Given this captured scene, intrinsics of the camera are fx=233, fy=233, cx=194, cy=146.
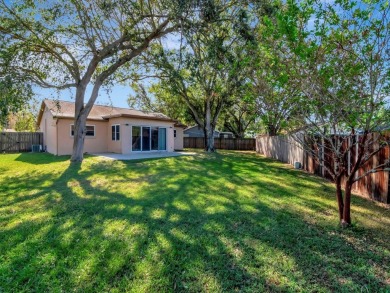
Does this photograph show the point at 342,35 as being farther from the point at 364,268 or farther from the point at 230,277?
the point at 230,277

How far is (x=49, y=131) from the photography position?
680 inches

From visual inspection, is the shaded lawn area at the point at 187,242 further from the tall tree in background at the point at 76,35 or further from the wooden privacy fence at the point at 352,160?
the tall tree in background at the point at 76,35

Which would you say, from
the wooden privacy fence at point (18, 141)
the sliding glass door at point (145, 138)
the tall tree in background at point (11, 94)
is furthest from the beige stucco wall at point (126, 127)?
the wooden privacy fence at point (18, 141)

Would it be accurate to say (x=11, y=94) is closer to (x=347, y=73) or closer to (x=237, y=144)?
(x=347, y=73)

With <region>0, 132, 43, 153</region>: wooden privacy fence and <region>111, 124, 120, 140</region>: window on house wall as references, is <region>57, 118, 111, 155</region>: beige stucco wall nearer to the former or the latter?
<region>111, 124, 120, 140</region>: window on house wall

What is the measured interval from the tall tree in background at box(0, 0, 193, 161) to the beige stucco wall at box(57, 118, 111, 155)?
3.61 m

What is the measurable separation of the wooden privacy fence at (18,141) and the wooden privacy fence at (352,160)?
18.8 m

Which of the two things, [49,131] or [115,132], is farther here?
[49,131]

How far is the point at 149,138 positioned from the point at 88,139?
4.18 meters

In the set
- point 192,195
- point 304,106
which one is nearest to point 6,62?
point 192,195

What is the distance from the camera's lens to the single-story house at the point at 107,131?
15359 mm

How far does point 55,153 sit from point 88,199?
1207 centimetres

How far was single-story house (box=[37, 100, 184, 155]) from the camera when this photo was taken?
15.4 m

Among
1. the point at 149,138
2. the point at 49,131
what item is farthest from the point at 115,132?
the point at 49,131
